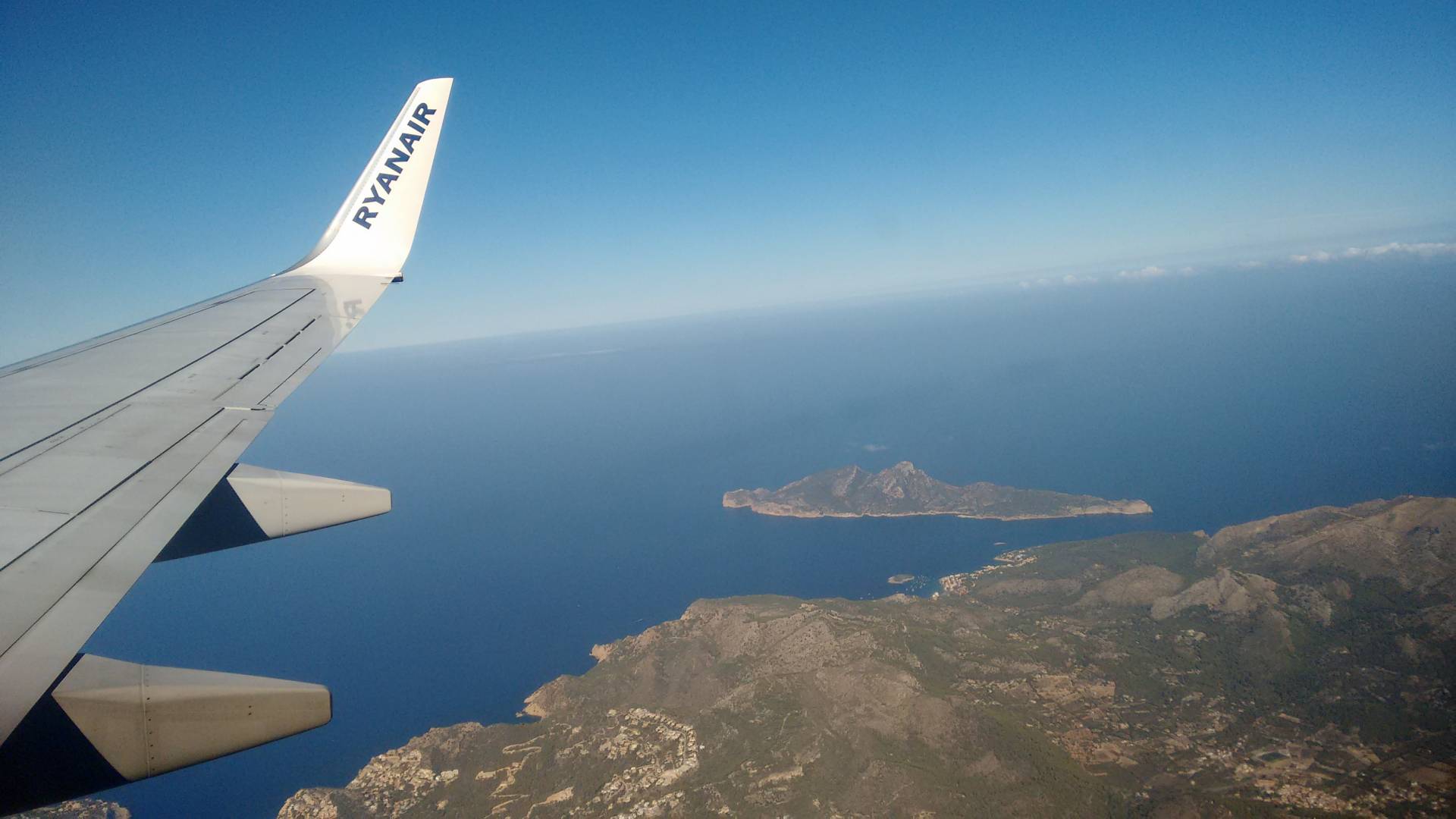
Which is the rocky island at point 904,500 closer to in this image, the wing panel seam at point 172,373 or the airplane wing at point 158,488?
the airplane wing at point 158,488

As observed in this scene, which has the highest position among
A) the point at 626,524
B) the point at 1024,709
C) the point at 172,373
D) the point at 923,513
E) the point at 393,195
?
the point at 393,195

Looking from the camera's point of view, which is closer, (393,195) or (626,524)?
(393,195)

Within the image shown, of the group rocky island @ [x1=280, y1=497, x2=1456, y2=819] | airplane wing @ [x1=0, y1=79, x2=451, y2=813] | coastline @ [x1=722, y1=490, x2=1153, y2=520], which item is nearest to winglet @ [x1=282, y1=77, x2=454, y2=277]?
airplane wing @ [x1=0, y1=79, x2=451, y2=813]

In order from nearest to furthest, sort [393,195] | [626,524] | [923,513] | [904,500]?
[393,195], [626,524], [923,513], [904,500]

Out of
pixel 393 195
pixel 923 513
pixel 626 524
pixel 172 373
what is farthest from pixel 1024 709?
pixel 626 524

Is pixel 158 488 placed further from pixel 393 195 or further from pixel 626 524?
pixel 626 524

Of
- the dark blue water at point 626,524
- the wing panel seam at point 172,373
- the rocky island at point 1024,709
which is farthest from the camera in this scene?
the dark blue water at point 626,524

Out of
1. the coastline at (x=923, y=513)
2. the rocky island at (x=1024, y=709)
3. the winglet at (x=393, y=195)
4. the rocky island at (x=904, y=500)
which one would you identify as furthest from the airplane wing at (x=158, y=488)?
the rocky island at (x=904, y=500)
